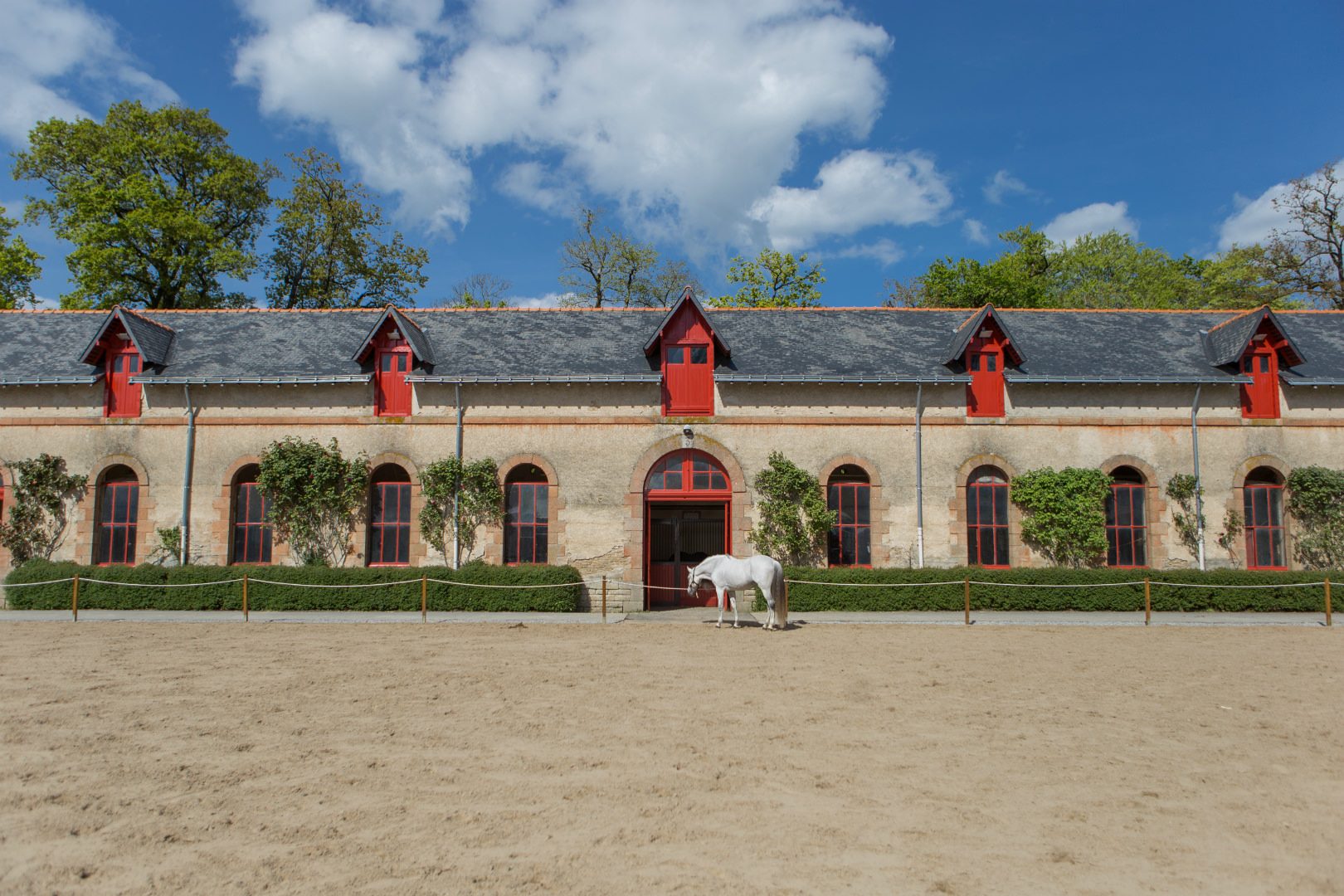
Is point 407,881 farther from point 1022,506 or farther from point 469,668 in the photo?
point 1022,506

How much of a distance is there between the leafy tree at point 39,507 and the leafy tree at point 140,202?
48.7 feet

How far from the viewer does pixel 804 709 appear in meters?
8.88

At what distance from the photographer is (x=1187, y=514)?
62.3 ft

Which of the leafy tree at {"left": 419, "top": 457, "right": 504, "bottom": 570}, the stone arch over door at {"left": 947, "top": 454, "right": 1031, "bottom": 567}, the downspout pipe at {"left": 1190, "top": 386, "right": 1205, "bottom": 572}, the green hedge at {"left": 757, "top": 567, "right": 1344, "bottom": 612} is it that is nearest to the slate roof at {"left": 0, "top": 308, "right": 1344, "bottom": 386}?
the downspout pipe at {"left": 1190, "top": 386, "right": 1205, "bottom": 572}

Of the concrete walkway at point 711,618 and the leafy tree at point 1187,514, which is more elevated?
the leafy tree at point 1187,514

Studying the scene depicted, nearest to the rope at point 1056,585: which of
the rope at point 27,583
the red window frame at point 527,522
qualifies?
the red window frame at point 527,522

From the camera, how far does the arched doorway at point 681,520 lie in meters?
19.0

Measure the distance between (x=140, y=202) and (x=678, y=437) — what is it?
25.6 metres

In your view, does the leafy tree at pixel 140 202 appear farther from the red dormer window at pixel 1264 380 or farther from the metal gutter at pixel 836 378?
the red dormer window at pixel 1264 380

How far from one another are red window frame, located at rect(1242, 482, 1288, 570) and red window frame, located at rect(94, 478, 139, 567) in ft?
88.0

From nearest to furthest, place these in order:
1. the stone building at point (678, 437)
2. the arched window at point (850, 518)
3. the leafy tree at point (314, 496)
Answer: the leafy tree at point (314, 496)
the stone building at point (678, 437)
the arched window at point (850, 518)

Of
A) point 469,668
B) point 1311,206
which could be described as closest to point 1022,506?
point 469,668

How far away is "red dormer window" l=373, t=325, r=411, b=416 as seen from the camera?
19344 mm

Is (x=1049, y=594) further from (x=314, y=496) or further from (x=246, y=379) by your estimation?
(x=246, y=379)
